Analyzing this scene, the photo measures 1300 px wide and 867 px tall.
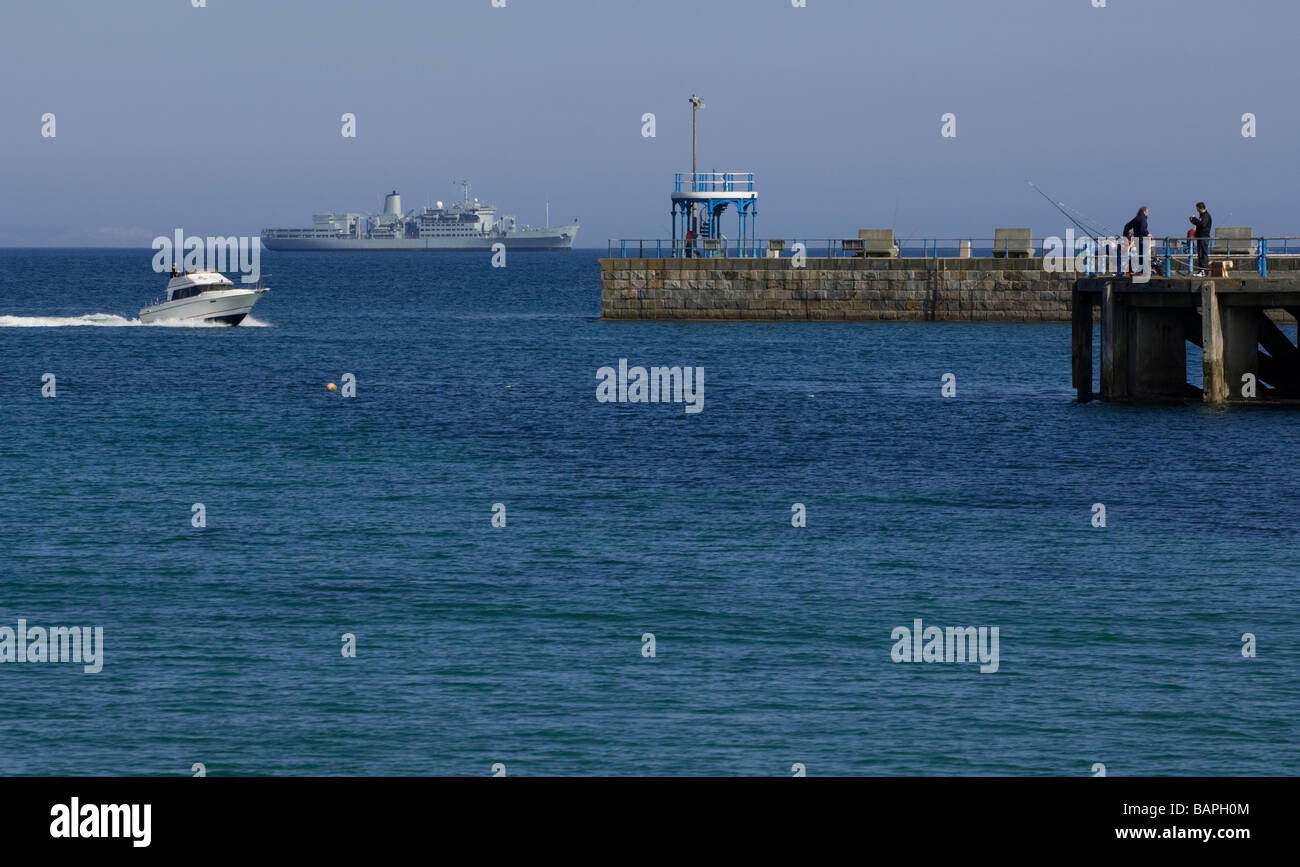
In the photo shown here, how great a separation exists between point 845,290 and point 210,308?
31375 mm

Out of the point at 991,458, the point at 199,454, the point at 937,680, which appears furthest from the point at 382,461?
the point at 937,680

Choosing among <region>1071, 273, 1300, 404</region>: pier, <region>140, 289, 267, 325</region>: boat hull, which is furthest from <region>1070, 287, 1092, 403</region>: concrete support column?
<region>140, 289, 267, 325</region>: boat hull

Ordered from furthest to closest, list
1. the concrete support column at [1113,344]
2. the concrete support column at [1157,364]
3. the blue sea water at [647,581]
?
1. the concrete support column at [1157,364]
2. the concrete support column at [1113,344]
3. the blue sea water at [647,581]

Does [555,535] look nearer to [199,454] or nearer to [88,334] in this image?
[199,454]

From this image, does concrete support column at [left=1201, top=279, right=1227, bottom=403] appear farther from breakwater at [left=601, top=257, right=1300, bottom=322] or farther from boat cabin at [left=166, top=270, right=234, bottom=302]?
boat cabin at [left=166, top=270, right=234, bottom=302]

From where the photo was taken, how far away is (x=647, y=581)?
2781 centimetres

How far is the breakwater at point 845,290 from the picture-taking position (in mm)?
81000

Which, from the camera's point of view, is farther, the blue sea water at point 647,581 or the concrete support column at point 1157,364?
the concrete support column at point 1157,364

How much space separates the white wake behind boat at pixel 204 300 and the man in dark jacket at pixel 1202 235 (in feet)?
169

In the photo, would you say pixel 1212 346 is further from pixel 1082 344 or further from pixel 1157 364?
pixel 1082 344

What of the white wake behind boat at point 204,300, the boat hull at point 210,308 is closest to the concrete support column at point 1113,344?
the white wake behind boat at point 204,300

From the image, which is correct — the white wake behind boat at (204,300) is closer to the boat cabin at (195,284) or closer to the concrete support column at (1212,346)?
the boat cabin at (195,284)

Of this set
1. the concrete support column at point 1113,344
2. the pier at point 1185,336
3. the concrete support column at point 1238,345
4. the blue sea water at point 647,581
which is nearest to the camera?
the blue sea water at point 647,581
